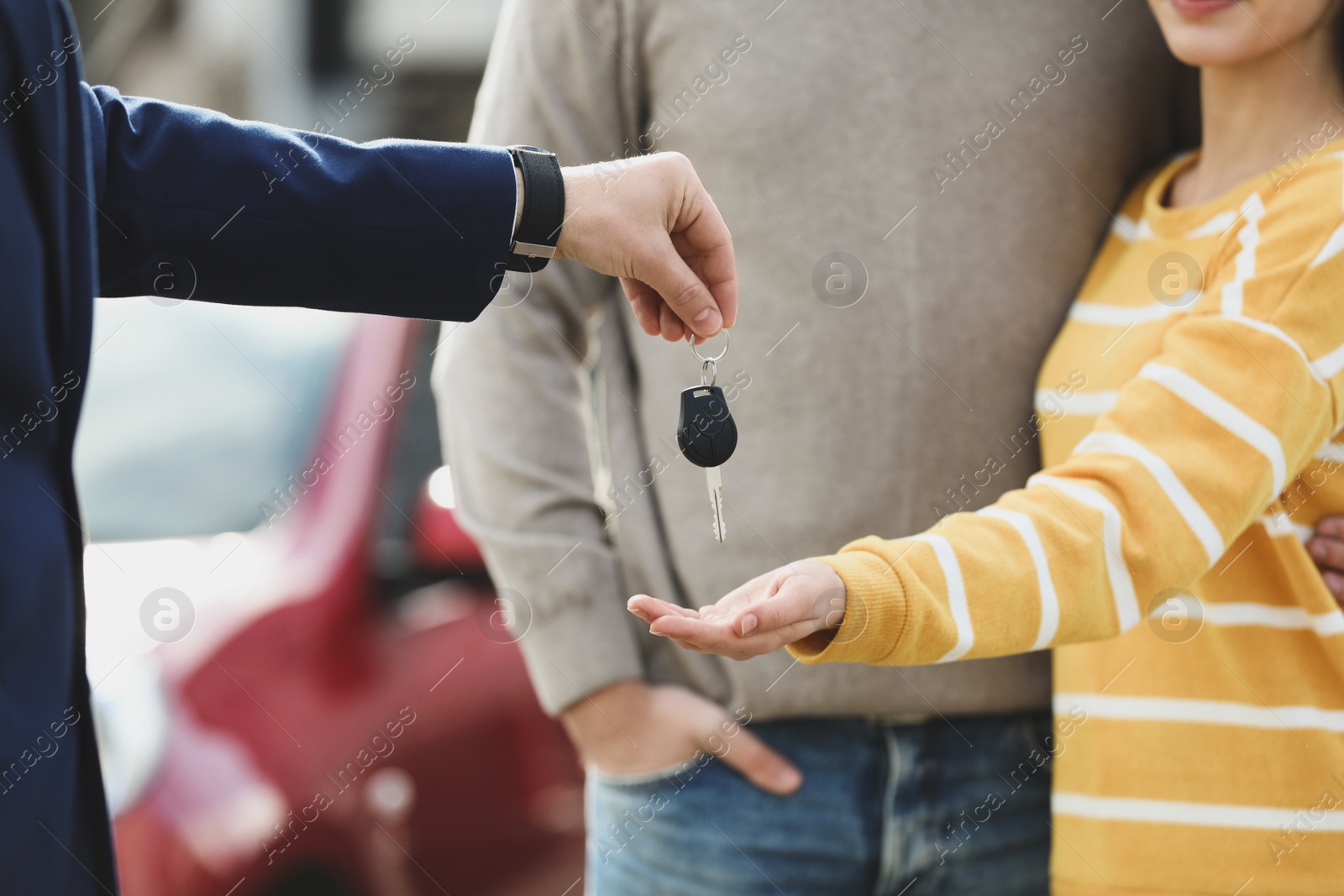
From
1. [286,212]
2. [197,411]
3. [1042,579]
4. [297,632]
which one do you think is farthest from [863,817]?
[197,411]

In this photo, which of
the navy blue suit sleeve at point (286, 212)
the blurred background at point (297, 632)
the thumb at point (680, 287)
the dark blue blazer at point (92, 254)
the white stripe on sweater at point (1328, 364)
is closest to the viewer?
the dark blue blazer at point (92, 254)

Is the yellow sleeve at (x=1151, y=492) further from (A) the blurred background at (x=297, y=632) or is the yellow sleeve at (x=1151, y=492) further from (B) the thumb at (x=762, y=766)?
(A) the blurred background at (x=297, y=632)

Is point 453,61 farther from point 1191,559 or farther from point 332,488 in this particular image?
point 1191,559

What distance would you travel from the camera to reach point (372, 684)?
8.38ft

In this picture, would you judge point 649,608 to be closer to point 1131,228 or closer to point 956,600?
point 956,600

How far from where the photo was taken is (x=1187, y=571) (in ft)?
4.28

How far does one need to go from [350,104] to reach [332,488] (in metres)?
7.33

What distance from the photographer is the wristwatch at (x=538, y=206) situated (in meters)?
1.18

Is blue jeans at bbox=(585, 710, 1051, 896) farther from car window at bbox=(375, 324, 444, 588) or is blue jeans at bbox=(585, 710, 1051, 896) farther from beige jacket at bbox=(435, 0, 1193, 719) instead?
car window at bbox=(375, 324, 444, 588)

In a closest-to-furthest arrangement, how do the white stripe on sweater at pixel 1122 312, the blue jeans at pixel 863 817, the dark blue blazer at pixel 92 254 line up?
the dark blue blazer at pixel 92 254, the white stripe on sweater at pixel 1122 312, the blue jeans at pixel 863 817

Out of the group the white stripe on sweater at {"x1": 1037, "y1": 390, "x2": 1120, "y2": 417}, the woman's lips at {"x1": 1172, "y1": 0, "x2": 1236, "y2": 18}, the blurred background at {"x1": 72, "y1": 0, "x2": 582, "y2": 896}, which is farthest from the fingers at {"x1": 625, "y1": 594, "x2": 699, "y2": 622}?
the blurred background at {"x1": 72, "y1": 0, "x2": 582, "y2": 896}

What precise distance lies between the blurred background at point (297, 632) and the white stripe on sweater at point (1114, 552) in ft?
5.34

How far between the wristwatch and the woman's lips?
881 millimetres

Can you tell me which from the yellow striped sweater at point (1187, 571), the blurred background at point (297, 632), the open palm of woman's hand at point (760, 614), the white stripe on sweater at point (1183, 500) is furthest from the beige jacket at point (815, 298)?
the blurred background at point (297, 632)
